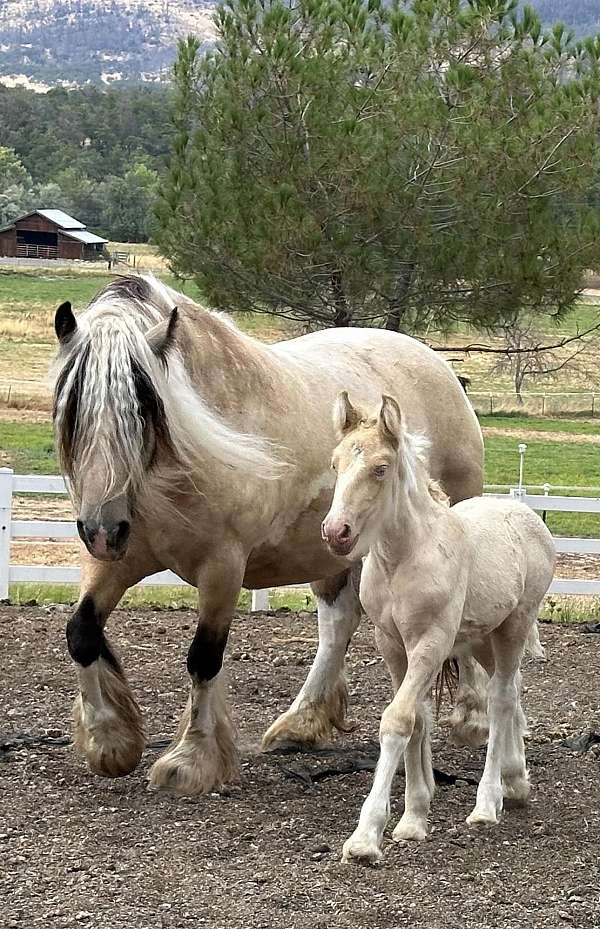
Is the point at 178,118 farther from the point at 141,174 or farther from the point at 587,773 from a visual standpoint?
the point at 141,174

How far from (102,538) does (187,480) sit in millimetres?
601

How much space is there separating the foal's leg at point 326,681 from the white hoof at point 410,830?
1.53 metres

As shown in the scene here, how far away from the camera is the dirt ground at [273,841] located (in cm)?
370

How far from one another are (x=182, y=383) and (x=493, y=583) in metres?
1.39

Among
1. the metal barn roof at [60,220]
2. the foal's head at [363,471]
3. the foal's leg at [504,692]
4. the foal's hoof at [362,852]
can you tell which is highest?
the metal barn roof at [60,220]

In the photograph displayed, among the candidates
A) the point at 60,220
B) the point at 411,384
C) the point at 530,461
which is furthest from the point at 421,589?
the point at 60,220

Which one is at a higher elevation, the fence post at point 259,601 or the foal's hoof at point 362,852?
the foal's hoof at point 362,852

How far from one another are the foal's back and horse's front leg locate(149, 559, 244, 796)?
97 centimetres

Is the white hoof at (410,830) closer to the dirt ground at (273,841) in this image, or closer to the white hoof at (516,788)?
the dirt ground at (273,841)

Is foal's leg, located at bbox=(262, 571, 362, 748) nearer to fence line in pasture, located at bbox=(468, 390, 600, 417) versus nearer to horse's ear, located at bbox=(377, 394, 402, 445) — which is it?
horse's ear, located at bbox=(377, 394, 402, 445)

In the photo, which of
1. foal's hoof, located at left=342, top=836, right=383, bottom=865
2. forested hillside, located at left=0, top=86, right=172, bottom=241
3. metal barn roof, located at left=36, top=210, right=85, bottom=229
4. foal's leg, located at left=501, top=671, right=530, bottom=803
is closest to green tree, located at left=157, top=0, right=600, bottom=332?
foal's leg, located at left=501, top=671, right=530, bottom=803

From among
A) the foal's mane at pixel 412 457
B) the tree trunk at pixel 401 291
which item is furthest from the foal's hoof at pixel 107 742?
the tree trunk at pixel 401 291

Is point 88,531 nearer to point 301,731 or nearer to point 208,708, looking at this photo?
point 208,708

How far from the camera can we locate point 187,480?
4.89 m
